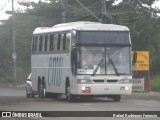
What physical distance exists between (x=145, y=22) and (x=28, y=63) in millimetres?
26769

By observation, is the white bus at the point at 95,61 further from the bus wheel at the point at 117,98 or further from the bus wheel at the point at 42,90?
the bus wheel at the point at 42,90

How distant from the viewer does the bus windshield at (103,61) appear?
28703 millimetres

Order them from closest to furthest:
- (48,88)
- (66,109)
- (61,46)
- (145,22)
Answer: (66,109)
(61,46)
(48,88)
(145,22)

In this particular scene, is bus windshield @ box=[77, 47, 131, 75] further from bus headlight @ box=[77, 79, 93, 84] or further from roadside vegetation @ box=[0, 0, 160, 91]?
roadside vegetation @ box=[0, 0, 160, 91]

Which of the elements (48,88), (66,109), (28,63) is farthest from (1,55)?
(66,109)

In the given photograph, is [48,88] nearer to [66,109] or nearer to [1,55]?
[66,109]

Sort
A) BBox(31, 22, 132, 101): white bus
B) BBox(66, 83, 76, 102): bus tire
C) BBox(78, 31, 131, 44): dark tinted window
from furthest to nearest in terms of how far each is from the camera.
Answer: BBox(66, 83, 76, 102): bus tire < BBox(78, 31, 131, 44): dark tinted window < BBox(31, 22, 132, 101): white bus

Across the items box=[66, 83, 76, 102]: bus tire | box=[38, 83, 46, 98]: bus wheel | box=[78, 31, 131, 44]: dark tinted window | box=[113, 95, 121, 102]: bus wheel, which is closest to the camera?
box=[78, 31, 131, 44]: dark tinted window

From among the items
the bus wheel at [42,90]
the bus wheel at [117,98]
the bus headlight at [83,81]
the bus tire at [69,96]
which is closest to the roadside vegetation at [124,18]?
Answer: the bus wheel at [42,90]

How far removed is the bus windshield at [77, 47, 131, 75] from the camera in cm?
2870

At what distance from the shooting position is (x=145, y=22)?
61375 millimetres

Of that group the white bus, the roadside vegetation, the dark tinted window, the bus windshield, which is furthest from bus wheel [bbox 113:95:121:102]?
the roadside vegetation

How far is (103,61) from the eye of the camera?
2888 cm

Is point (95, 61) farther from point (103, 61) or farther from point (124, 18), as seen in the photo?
point (124, 18)
